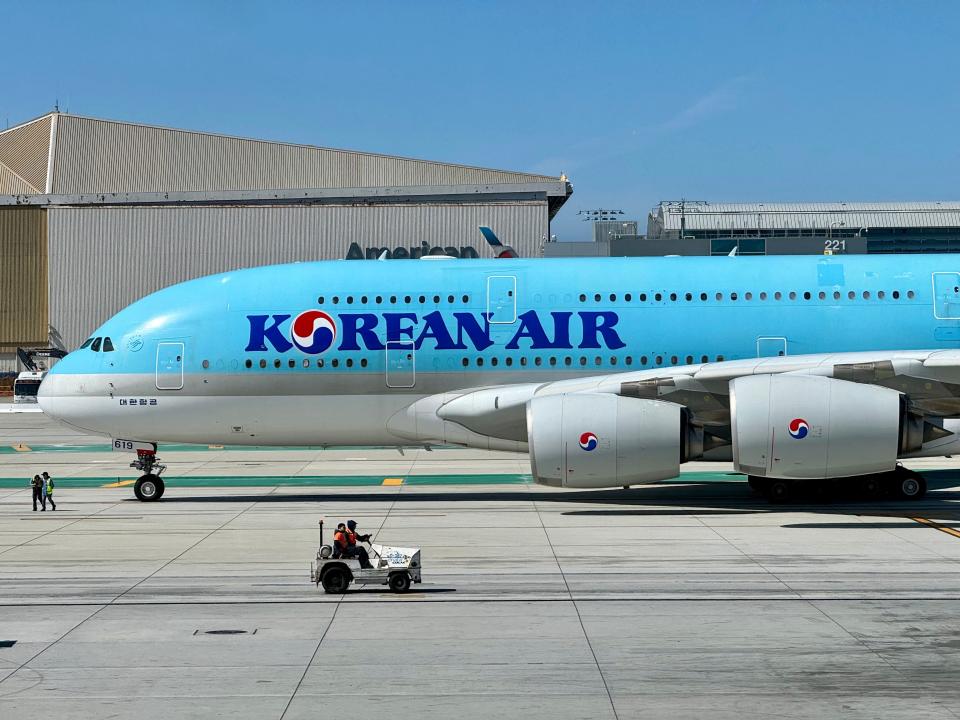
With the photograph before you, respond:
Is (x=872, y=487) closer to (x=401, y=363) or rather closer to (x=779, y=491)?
(x=779, y=491)

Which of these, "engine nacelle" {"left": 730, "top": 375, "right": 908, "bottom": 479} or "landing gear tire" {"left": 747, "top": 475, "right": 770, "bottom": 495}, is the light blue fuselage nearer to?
"landing gear tire" {"left": 747, "top": 475, "right": 770, "bottom": 495}

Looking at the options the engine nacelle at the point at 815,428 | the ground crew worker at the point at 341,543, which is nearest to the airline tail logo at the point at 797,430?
the engine nacelle at the point at 815,428

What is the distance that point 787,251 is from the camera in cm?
6019

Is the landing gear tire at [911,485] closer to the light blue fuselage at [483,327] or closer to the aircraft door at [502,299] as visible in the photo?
the light blue fuselage at [483,327]

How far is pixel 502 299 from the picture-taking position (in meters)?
24.6

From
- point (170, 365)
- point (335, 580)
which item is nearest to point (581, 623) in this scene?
point (335, 580)

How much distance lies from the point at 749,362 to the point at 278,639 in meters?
12.7

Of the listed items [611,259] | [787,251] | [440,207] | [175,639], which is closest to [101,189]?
[440,207]

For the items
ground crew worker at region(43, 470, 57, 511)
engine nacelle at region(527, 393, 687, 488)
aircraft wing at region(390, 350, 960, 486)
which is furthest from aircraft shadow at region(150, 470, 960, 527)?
ground crew worker at region(43, 470, 57, 511)

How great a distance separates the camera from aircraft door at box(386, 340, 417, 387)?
2445 cm

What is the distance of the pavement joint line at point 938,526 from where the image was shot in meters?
19.6

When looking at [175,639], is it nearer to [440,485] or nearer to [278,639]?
[278,639]

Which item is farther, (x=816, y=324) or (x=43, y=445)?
(x=43, y=445)

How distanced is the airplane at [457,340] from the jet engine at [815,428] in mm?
1873
